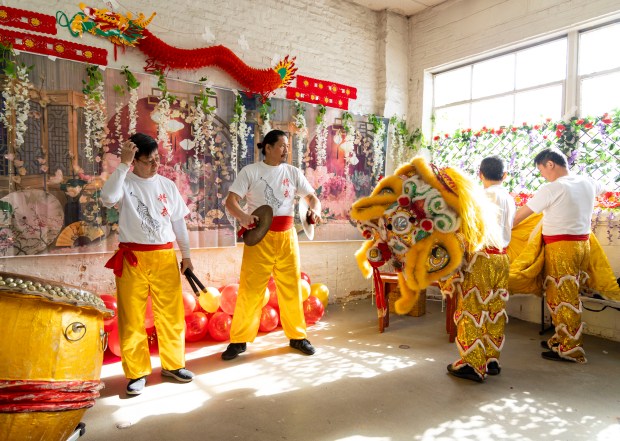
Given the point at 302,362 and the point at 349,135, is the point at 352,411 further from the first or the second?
the point at 349,135

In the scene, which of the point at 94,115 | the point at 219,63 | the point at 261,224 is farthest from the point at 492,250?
the point at 94,115

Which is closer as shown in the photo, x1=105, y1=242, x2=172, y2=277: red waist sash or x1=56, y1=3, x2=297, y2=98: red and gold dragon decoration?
x1=105, y1=242, x2=172, y2=277: red waist sash

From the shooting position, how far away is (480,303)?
2934 mm

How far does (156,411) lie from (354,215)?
1.70 meters

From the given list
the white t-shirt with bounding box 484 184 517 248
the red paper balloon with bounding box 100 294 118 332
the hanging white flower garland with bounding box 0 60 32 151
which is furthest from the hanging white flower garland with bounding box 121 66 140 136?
the white t-shirt with bounding box 484 184 517 248

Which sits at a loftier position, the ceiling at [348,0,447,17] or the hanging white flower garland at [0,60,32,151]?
the ceiling at [348,0,447,17]

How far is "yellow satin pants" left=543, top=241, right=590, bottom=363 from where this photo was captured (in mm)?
3455

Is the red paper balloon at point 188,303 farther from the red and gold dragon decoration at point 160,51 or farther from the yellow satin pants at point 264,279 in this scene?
the red and gold dragon decoration at point 160,51

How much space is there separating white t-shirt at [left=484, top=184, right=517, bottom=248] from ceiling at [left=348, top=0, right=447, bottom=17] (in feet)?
12.0

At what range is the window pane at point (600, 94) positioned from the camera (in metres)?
4.25

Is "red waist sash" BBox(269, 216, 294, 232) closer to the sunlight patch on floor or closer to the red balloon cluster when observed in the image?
the red balloon cluster

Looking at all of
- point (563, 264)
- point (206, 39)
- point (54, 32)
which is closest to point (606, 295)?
point (563, 264)

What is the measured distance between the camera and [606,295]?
3.70 metres

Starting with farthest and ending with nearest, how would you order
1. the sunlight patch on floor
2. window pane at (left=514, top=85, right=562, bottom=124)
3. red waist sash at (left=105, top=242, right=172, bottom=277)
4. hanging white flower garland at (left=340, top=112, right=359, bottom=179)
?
hanging white flower garland at (left=340, top=112, right=359, bottom=179)
window pane at (left=514, top=85, right=562, bottom=124)
red waist sash at (left=105, top=242, right=172, bottom=277)
the sunlight patch on floor
